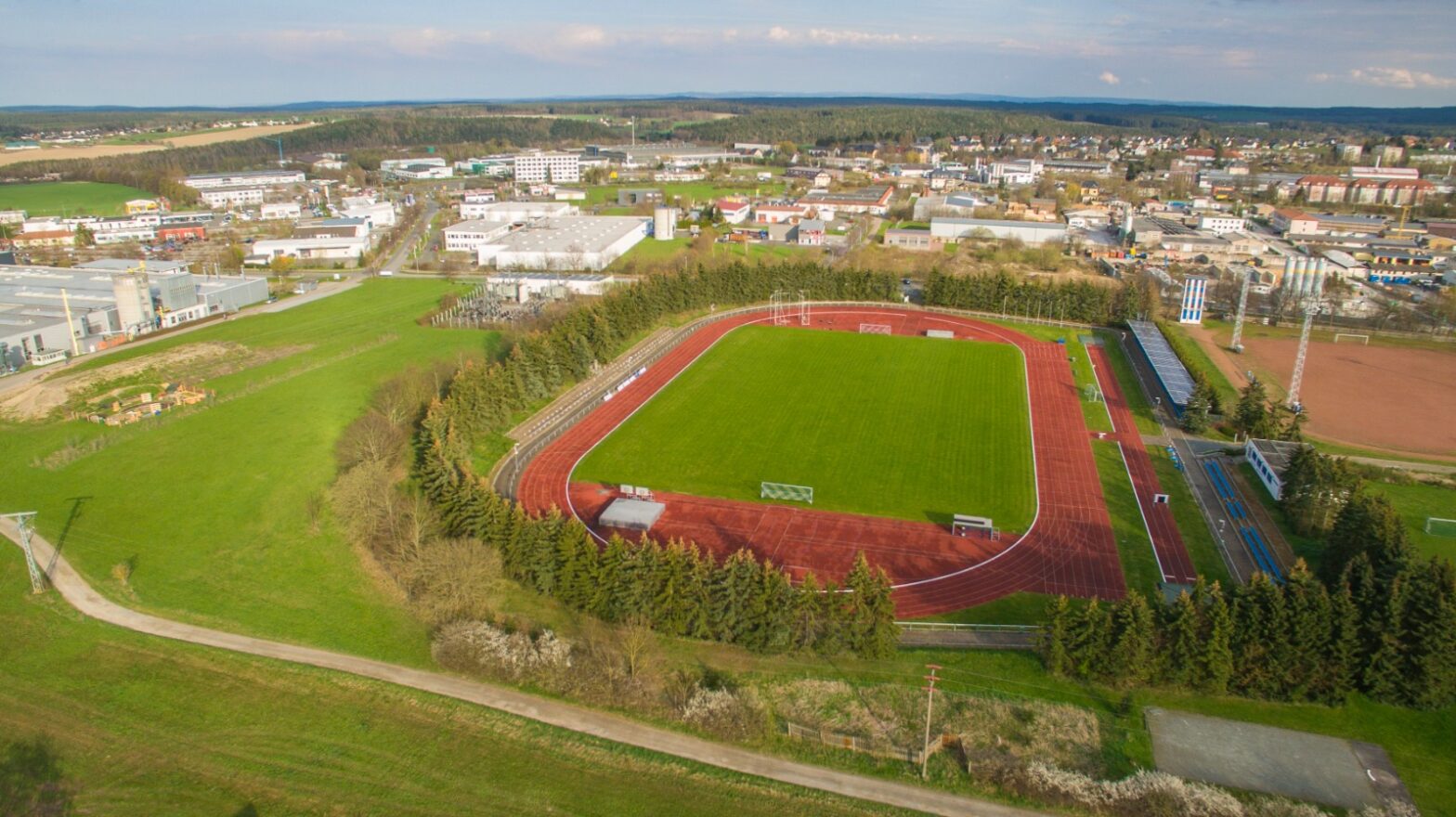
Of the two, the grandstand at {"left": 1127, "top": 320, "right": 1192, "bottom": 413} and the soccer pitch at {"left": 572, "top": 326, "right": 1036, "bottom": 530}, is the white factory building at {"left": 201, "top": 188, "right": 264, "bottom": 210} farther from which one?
the grandstand at {"left": 1127, "top": 320, "right": 1192, "bottom": 413}

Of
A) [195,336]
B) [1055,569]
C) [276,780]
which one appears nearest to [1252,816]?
[1055,569]

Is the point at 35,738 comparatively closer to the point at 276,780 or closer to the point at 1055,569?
the point at 276,780

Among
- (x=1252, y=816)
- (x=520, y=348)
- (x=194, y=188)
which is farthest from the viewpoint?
(x=194, y=188)

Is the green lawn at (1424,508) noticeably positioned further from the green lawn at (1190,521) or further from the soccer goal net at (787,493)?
the soccer goal net at (787,493)

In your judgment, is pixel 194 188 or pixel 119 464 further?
pixel 194 188

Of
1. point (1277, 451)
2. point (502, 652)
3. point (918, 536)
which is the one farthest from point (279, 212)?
point (1277, 451)

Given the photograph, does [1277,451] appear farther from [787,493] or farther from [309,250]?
[309,250]

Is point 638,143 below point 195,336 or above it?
above
